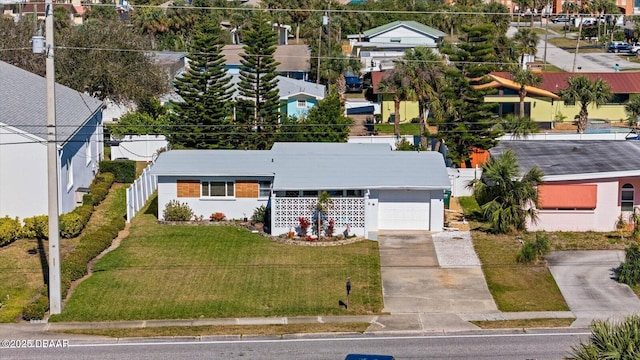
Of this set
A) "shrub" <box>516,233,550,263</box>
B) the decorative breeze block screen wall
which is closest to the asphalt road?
"shrub" <box>516,233,550,263</box>

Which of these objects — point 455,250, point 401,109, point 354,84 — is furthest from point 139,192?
point 354,84

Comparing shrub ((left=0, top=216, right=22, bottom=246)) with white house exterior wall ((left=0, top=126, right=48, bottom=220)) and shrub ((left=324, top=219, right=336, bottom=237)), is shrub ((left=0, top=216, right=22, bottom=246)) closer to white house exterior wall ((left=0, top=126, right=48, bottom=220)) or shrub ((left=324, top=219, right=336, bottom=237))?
white house exterior wall ((left=0, top=126, right=48, bottom=220))

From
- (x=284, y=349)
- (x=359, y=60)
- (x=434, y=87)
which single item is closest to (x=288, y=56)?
(x=359, y=60)

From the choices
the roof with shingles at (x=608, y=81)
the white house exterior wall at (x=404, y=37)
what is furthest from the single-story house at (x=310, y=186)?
the white house exterior wall at (x=404, y=37)

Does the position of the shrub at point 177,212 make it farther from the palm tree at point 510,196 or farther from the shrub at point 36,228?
the palm tree at point 510,196

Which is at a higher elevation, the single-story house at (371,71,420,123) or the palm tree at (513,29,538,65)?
the palm tree at (513,29,538,65)

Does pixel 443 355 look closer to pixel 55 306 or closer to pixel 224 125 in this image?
pixel 55 306
